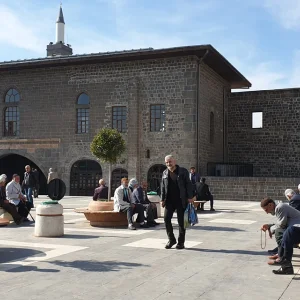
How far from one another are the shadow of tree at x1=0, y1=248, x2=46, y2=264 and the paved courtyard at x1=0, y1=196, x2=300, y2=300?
2 cm

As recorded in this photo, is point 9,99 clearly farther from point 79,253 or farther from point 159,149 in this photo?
point 79,253

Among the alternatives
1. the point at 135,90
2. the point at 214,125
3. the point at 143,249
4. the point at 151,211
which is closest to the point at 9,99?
the point at 135,90

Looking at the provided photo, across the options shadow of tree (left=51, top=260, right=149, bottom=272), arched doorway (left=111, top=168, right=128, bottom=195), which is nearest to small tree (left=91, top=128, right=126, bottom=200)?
shadow of tree (left=51, top=260, right=149, bottom=272)

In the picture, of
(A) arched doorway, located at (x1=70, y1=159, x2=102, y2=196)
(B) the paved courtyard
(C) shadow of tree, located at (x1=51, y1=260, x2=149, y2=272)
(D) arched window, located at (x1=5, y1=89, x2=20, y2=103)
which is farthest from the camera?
(D) arched window, located at (x1=5, y1=89, x2=20, y2=103)

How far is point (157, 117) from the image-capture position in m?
26.4

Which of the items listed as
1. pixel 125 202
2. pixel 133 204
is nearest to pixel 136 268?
pixel 125 202

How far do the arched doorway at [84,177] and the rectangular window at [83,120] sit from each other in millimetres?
1846

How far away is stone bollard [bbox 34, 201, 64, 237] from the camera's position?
10031mm

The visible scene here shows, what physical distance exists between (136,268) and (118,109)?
Result: 822 inches

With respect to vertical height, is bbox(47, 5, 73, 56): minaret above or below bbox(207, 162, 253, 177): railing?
above

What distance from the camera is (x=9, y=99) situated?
29.9m

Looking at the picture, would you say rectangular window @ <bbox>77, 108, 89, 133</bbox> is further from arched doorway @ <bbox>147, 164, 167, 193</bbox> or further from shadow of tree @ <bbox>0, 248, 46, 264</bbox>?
shadow of tree @ <bbox>0, 248, 46, 264</bbox>

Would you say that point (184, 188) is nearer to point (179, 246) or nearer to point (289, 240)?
point (179, 246)

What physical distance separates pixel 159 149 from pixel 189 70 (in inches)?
179
